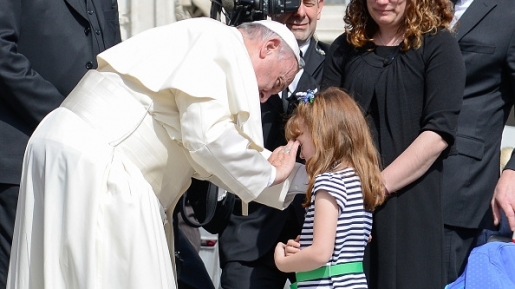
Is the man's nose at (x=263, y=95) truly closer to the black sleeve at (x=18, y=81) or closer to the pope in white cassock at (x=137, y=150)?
the pope in white cassock at (x=137, y=150)

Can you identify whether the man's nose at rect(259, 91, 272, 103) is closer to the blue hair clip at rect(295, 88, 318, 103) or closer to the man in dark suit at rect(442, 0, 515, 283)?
the blue hair clip at rect(295, 88, 318, 103)

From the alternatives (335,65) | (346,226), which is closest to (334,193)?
(346,226)

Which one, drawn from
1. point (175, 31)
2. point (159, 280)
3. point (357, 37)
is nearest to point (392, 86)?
point (357, 37)

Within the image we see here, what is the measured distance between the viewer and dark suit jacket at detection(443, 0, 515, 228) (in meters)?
3.94

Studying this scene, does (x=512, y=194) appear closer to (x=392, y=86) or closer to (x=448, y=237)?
(x=448, y=237)

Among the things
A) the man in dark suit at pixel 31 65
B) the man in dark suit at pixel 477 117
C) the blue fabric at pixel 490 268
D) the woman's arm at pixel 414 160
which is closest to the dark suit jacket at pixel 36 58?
the man in dark suit at pixel 31 65

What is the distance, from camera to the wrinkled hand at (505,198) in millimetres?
3791

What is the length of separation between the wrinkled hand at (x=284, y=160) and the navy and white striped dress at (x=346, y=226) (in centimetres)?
10

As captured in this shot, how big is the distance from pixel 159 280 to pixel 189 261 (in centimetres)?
101

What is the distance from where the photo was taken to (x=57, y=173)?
331 centimetres

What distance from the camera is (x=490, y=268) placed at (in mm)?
3607

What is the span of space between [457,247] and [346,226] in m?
0.59

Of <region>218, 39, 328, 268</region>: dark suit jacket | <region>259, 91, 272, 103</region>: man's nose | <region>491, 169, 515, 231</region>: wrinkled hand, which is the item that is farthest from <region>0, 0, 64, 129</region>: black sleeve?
<region>491, 169, 515, 231</region>: wrinkled hand

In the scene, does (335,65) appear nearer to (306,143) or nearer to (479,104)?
(306,143)
